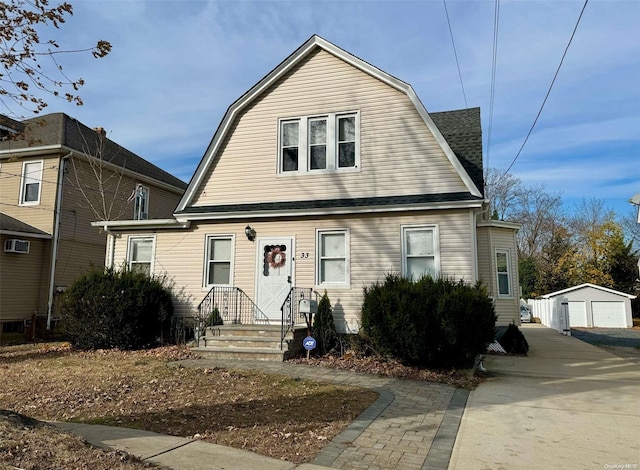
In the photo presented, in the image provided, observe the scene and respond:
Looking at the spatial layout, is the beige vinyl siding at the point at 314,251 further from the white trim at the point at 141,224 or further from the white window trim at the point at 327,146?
the white window trim at the point at 327,146

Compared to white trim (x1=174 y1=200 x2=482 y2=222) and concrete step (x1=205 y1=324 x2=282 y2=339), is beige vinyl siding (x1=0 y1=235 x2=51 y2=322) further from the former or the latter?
concrete step (x1=205 y1=324 x2=282 y2=339)

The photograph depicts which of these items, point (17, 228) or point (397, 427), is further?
point (17, 228)

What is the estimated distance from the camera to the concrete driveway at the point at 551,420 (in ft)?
14.2

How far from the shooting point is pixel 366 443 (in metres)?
4.63

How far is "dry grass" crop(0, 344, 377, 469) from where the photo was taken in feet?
15.9

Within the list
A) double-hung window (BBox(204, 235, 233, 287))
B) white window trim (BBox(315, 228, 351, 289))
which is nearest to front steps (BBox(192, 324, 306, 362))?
white window trim (BBox(315, 228, 351, 289))

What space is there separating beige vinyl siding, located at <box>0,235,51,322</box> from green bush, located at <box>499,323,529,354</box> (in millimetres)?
15167

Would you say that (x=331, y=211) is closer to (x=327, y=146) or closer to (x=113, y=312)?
(x=327, y=146)

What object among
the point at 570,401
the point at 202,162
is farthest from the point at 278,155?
the point at 570,401

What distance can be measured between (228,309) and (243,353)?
2.11 m

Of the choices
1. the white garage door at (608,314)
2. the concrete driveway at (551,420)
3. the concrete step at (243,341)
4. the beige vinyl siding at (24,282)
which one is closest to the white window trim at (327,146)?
the concrete step at (243,341)

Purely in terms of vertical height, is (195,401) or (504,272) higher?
(504,272)

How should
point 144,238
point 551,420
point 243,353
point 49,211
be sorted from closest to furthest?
point 551,420 < point 243,353 < point 144,238 < point 49,211

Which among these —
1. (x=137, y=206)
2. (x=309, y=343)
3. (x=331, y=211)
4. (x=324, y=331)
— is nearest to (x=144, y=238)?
(x=331, y=211)
